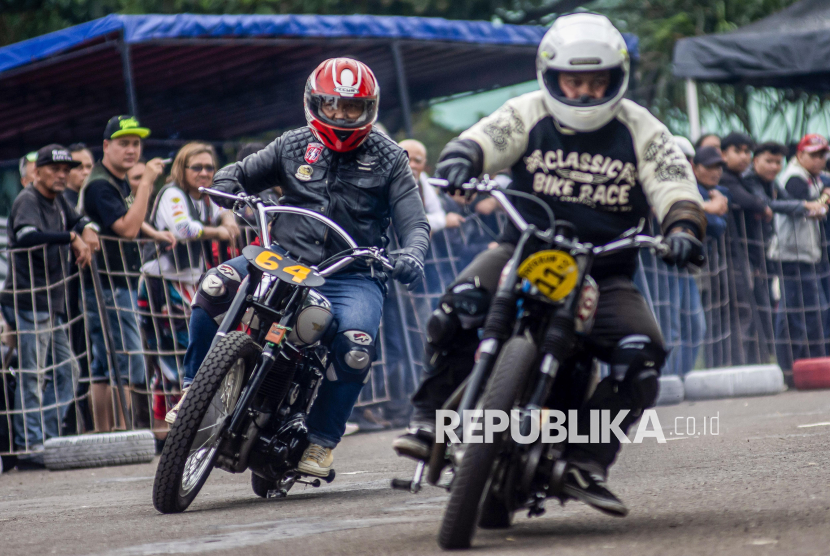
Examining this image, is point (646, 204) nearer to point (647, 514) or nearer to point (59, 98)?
point (647, 514)

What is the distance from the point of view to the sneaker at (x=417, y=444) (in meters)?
4.19

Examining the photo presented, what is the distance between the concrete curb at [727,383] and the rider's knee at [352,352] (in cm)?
594

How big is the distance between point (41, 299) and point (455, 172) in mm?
5073

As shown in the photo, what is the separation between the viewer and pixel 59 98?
14.9 m

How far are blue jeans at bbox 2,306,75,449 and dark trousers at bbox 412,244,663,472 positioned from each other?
15.7 feet

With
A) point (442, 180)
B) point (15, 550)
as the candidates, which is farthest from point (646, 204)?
point (15, 550)

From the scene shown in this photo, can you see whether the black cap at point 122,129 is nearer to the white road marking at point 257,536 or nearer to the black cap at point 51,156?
the black cap at point 51,156

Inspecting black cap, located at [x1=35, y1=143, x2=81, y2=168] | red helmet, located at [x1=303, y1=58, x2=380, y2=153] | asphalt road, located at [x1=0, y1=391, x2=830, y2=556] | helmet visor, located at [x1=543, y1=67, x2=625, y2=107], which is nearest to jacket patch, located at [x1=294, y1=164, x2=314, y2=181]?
red helmet, located at [x1=303, y1=58, x2=380, y2=153]

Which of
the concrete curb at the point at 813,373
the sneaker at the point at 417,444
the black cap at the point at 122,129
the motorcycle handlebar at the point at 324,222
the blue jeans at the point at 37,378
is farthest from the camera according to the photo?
the concrete curb at the point at 813,373

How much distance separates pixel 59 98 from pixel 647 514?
12.1m

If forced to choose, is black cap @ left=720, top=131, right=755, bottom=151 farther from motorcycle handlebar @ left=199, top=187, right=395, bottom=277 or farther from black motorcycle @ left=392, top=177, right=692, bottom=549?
black motorcycle @ left=392, top=177, right=692, bottom=549

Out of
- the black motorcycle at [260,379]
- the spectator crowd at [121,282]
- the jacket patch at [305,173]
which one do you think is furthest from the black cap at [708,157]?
the black motorcycle at [260,379]

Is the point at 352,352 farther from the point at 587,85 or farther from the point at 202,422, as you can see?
the point at 587,85

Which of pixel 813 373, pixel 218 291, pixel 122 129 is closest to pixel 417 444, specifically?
pixel 218 291
